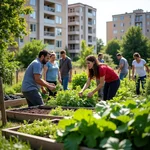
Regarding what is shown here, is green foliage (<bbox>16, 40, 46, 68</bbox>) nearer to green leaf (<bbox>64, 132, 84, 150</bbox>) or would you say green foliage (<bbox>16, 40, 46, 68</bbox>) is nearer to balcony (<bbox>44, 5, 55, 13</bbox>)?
balcony (<bbox>44, 5, 55, 13</bbox>)

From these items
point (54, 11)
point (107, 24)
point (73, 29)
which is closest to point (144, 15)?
point (107, 24)

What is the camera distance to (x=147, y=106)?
3586 mm

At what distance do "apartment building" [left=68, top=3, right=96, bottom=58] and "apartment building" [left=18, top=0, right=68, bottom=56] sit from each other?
11587 millimetres

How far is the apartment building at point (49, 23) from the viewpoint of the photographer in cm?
4953

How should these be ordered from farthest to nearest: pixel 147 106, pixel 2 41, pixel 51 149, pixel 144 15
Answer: pixel 144 15 → pixel 2 41 → pixel 51 149 → pixel 147 106

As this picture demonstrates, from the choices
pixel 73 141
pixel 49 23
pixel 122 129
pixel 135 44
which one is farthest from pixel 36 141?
pixel 49 23

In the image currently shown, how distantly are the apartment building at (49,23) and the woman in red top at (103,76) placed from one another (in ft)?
133

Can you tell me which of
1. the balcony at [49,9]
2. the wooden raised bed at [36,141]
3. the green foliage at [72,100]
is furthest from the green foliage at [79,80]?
the balcony at [49,9]

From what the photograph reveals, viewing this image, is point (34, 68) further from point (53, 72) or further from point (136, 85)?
point (136, 85)

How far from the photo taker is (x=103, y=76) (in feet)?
21.8

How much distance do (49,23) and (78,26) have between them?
60.5 feet

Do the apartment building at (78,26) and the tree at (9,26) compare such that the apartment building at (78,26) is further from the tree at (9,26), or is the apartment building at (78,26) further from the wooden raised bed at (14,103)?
the wooden raised bed at (14,103)

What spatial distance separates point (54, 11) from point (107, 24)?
180ft

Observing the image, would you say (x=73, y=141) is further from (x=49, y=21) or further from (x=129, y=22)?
(x=129, y=22)
